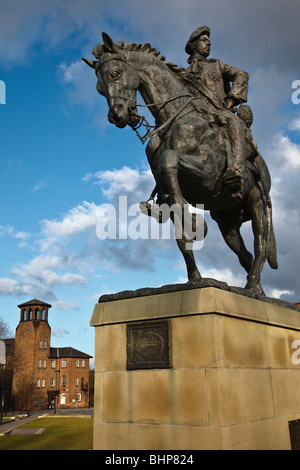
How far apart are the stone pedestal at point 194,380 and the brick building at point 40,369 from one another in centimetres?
6929

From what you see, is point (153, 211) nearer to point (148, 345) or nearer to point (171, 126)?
point (171, 126)

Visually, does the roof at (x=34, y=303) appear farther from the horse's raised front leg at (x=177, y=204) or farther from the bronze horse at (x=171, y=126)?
the horse's raised front leg at (x=177, y=204)

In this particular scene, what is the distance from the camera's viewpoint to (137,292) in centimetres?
504

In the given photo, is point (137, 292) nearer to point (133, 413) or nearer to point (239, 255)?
point (133, 413)

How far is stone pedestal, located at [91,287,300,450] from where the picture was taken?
4.09 m

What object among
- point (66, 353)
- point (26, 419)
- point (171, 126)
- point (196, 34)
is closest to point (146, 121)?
point (171, 126)

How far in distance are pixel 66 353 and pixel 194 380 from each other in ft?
269

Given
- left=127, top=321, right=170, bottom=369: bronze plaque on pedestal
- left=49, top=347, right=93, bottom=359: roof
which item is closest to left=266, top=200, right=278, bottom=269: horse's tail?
left=127, top=321, right=170, bottom=369: bronze plaque on pedestal

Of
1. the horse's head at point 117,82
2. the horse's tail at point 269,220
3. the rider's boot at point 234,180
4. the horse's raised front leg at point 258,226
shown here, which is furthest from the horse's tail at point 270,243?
the horse's head at point 117,82

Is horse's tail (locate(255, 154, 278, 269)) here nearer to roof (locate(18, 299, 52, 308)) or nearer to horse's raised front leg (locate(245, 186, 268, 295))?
horse's raised front leg (locate(245, 186, 268, 295))

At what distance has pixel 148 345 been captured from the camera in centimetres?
463

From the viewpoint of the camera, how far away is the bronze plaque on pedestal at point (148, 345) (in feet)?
14.7
